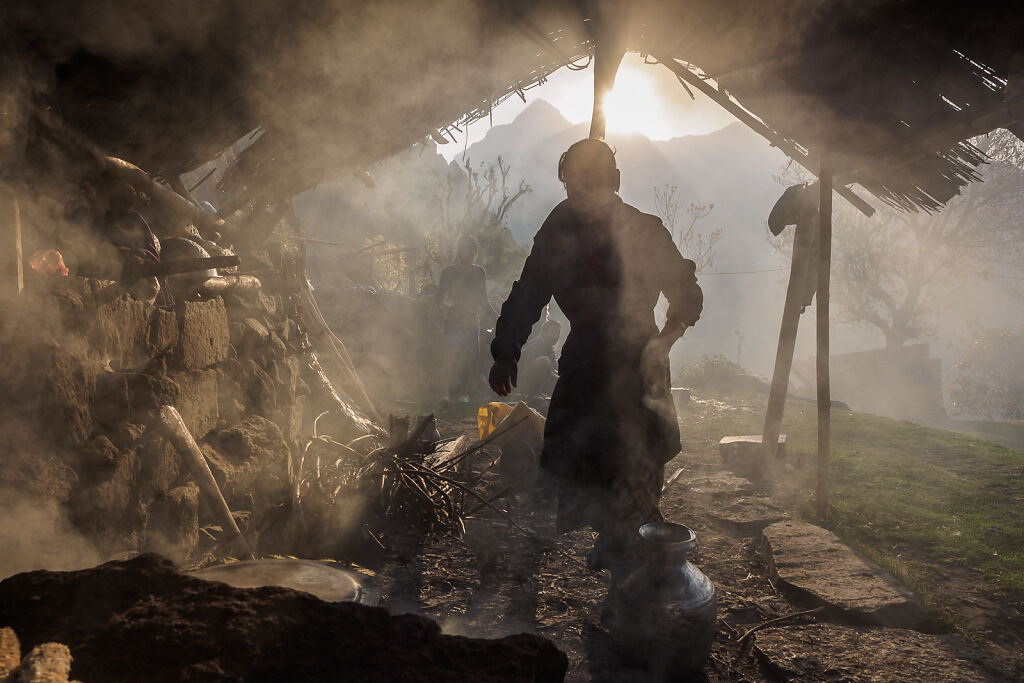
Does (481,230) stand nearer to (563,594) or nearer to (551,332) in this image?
(551,332)

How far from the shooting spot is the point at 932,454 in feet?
23.2

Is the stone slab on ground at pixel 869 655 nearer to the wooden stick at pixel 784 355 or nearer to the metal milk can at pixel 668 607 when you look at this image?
the metal milk can at pixel 668 607

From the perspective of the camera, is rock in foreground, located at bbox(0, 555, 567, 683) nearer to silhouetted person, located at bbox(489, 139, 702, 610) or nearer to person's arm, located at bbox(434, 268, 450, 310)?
silhouetted person, located at bbox(489, 139, 702, 610)

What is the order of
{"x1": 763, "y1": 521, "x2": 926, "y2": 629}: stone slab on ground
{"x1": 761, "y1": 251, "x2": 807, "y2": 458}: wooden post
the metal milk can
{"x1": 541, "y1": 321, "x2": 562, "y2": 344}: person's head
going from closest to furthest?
the metal milk can
{"x1": 763, "y1": 521, "x2": 926, "y2": 629}: stone slab on ground
{"x1": 761, "y1": 251, "x2": 807, "y2": 458}: wooden post
{"x1": 541, "y1": 321, "x2": 562, "y2": 344}: person's head

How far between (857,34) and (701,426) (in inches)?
270

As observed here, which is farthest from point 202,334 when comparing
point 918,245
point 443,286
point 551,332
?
point 918,245

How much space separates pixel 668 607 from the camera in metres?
2.22

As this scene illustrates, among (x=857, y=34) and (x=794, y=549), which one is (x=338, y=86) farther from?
(x=794, y=549)

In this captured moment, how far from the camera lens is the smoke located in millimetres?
1814

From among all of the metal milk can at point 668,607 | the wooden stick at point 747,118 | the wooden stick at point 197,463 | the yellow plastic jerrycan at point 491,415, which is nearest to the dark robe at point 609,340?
the metal milk can at point 668,607

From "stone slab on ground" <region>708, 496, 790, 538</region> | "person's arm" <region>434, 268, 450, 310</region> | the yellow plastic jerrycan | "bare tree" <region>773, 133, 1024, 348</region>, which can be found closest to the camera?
"stone slab on ground" <region>708, 496, 790, 538</region>

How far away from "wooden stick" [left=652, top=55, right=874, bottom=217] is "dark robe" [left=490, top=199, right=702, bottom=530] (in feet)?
10.6

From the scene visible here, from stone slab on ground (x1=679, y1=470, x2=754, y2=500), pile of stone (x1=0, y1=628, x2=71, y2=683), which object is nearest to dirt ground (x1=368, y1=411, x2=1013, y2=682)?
stone slab on ground (x1=679, y1=470, x2=754, y2=500)

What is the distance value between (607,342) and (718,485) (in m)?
3.46
